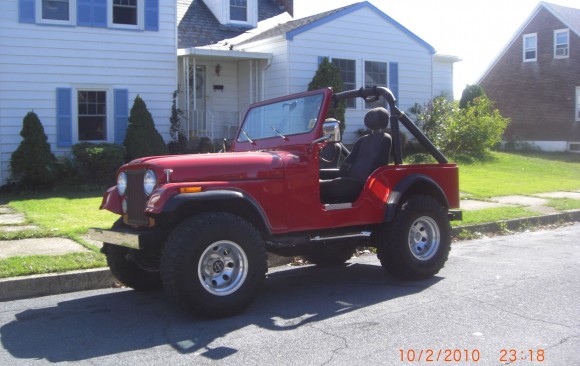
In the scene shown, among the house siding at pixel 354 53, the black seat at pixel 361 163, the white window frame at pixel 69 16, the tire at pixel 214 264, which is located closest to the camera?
the tire at pixel 214 264

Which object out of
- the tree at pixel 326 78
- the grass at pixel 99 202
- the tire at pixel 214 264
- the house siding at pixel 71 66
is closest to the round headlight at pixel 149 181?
the tire at pixel 214 264

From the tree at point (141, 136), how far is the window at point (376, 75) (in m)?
6.91

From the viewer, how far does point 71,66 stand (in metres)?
14.9

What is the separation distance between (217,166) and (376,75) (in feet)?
46.8

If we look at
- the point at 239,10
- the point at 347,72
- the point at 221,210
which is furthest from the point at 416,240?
the point at 239,10

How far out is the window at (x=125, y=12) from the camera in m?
15.5

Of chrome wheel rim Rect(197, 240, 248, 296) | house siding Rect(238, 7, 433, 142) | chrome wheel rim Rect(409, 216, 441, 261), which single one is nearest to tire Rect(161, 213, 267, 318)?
chrome wheel rim Rect(197, 240, 248, 296)

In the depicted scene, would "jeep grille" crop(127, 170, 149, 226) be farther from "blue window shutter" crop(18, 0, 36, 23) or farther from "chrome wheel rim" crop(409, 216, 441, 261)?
"blue window shutter" crop(18, 0, 36, 23)

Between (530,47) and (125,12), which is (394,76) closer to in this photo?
(125,12)

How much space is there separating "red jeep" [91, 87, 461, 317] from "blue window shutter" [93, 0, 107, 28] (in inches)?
366

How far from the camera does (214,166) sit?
5445 mm

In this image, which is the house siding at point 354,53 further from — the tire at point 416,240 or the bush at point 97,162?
the tire at point 416,240

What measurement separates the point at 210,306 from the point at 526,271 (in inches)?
152

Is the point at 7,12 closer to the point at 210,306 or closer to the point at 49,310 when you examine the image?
the point at 49,310
